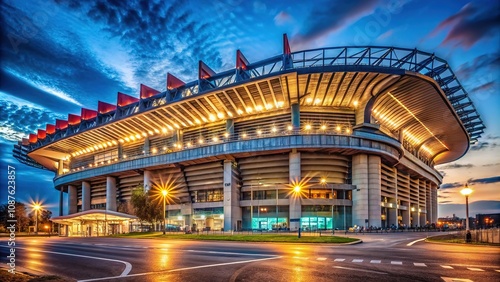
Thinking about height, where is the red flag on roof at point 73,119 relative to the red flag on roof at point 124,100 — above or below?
below

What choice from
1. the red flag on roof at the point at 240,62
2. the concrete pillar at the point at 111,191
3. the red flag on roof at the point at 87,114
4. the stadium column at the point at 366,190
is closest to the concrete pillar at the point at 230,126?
the red flag on roof at the point at 240,62

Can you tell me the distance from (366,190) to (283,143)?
16102 mm

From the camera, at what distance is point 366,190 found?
58219 millimetres

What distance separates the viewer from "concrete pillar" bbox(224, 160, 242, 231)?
5906cm

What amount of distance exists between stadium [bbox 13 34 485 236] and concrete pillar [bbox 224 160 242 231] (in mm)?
175

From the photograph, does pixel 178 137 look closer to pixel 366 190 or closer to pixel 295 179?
pixel 295 179

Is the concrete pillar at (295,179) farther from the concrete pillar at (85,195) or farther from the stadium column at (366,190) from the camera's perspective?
the concrete pillar at (85,195)

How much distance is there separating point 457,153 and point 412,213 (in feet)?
133

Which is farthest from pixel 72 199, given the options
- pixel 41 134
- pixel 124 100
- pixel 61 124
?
pixel 124 100

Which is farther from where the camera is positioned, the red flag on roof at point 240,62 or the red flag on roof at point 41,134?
the red flag on roof at point 41,134

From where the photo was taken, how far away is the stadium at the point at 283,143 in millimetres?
55875

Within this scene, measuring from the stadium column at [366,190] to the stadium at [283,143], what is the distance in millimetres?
166

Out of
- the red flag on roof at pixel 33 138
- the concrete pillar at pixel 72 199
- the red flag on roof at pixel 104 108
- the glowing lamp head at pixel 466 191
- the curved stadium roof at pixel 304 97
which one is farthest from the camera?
the red flag on roof at pixel 33 138

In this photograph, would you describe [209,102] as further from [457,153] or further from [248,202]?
[457,153]
